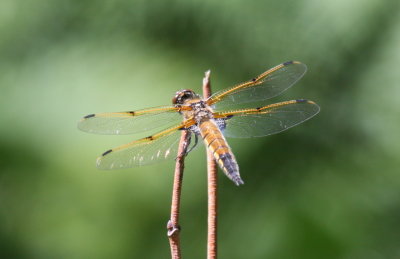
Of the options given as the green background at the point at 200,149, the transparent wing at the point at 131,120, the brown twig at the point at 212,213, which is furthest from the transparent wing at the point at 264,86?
the brown twig at the point at 212,213

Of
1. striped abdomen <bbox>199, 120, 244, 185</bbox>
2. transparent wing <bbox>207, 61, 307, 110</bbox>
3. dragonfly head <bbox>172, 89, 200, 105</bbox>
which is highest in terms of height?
transparent wing <bbox>207, 61, 307, 110</bbox>

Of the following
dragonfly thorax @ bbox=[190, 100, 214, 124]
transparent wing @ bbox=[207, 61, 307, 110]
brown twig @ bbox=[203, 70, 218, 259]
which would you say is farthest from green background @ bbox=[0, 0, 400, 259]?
brown twig @ bbox=[203, 70, 218, 259]

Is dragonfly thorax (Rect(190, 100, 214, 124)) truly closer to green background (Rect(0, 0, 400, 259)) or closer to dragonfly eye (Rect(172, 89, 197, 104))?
dragonfly eye (Rect(172, 89, 197, 104))

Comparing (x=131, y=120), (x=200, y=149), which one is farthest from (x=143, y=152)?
(x=200, y=149)

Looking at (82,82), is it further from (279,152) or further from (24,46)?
(279,152)

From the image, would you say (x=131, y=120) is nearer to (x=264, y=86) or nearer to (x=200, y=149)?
(x=264, y=86)
